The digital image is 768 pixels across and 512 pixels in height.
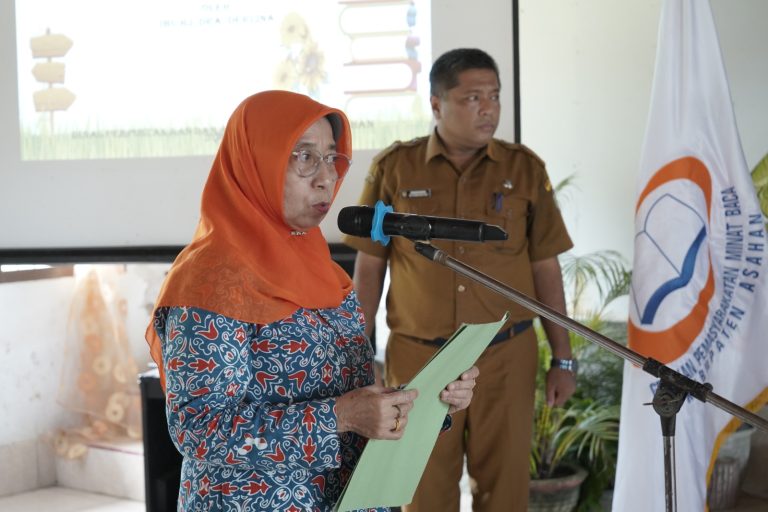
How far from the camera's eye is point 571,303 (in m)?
3.73

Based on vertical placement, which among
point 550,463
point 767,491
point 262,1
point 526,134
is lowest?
point 767,491

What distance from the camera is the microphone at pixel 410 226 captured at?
52.1 inches

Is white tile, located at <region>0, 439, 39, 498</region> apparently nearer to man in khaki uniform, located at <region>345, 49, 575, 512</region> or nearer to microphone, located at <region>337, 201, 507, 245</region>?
man in khaki uniform, located at <region>345, 49, 575, 512</region>

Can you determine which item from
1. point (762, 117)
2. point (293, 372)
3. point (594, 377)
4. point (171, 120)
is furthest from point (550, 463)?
point (293, 372)

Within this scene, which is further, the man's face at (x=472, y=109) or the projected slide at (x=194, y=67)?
the projected slide at (x=194, y=67)

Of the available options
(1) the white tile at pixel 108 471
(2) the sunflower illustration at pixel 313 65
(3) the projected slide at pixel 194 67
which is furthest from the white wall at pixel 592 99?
(1) the white tile at pixel 108 471

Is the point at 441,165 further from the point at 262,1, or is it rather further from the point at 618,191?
the point at 618,191

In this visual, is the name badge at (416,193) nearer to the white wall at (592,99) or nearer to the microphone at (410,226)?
the microphone at (410,226)

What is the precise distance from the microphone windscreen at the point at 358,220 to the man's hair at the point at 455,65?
46.7 inches

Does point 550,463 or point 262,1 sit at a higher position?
point 262,1

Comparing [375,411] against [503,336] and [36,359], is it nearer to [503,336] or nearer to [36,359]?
[503,336]

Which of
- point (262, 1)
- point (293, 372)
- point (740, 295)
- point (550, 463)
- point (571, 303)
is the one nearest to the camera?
point (293, 372)

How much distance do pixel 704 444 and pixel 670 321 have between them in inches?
14.8

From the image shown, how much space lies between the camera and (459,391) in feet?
4.81
